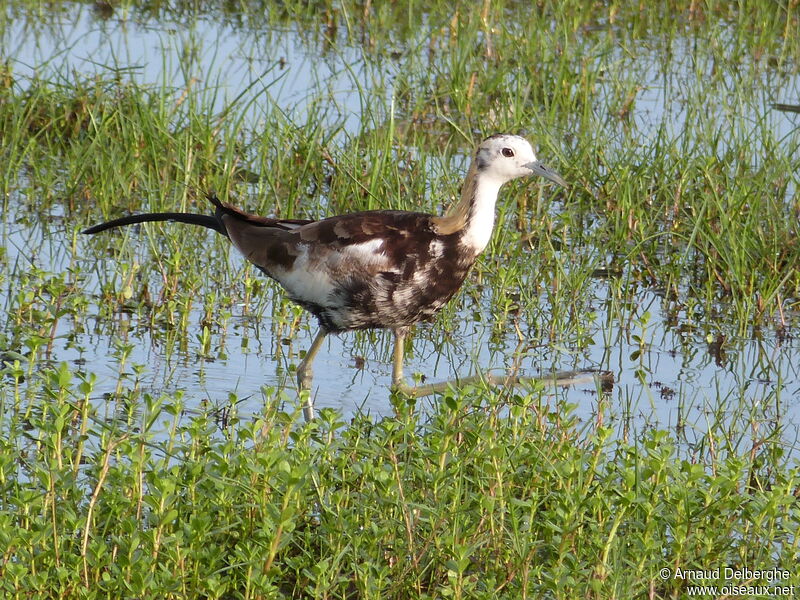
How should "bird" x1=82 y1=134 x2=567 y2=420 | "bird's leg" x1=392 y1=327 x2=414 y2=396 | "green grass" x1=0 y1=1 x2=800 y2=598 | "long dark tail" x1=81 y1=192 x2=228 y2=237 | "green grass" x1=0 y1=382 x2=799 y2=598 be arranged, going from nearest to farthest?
1. "green grass" x1=0 y1=382 x2=799 y2=598
2. "green grass" x1=0 y1=1 x2=800 y2=598
3. "bird" x1=82 y1=134 x2=567 y2=420
4. "bird's leg" x1=392 y1=327 x2=414 y2=396
5. "long dark tail" x1=81 y1=192 x2=228 y2=237

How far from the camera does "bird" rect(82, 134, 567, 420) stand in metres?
5.38

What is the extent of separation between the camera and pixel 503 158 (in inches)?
224

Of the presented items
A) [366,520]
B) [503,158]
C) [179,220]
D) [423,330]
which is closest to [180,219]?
[179,220]

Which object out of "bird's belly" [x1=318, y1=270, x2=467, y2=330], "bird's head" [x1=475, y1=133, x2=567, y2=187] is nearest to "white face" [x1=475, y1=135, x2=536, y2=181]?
"bird's head" [x1=475, y1=133, x2=567, y2=187]

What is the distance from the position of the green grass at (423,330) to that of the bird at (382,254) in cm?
43

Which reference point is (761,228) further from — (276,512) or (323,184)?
(276,512)

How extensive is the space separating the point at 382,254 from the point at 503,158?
0.72 meters

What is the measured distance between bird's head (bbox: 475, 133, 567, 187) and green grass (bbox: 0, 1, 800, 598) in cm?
70

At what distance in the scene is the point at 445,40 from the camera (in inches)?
415

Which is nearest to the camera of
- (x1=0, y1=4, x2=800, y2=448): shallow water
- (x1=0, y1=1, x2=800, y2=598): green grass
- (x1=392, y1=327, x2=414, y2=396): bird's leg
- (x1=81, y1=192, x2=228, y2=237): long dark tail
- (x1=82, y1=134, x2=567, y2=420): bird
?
(x1=0, y1=1, x2=800, y2=598): green grass

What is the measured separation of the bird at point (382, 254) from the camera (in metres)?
5.38

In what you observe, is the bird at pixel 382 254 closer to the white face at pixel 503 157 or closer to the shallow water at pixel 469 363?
the white face at pixel 503 157

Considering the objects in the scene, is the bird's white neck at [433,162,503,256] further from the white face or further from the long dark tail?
the long dark tail

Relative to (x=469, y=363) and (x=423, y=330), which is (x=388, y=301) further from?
(x=423, y=330)
